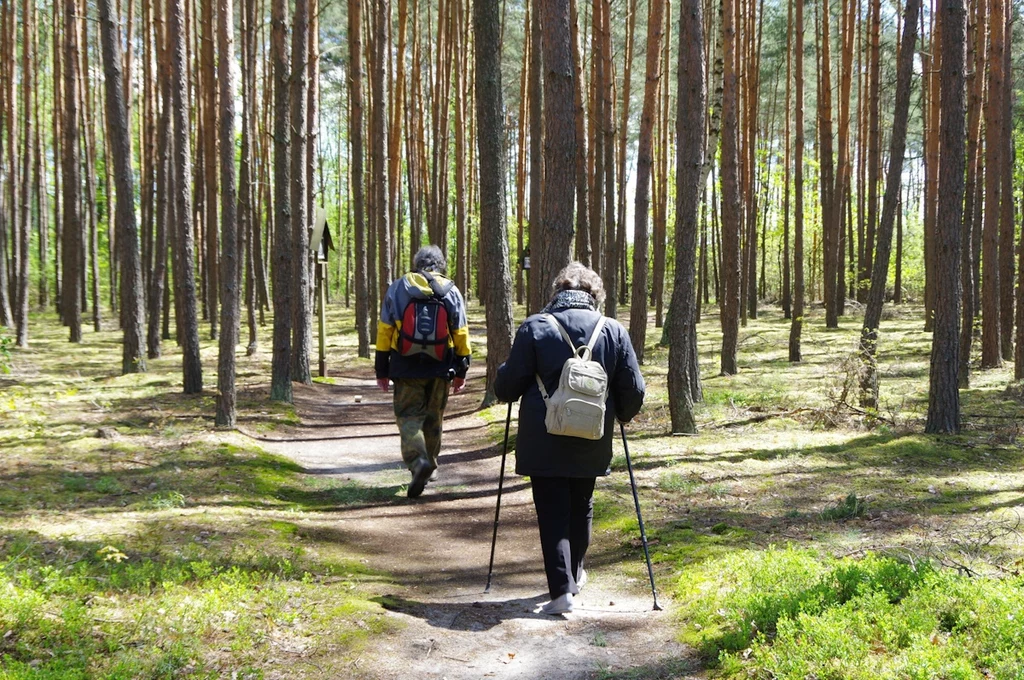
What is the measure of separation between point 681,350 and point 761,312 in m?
22.6

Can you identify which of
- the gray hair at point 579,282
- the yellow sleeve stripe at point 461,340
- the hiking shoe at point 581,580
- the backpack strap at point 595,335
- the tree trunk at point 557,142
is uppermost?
the tree trunk at point 557,142

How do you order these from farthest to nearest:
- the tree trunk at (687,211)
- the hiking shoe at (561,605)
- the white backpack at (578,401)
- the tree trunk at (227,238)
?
1. the tree trunk at (227,238)
2. the tree trunk at (687,211)
3. the hiking shoe at (561,605)
4. the white backpack at (578,401)

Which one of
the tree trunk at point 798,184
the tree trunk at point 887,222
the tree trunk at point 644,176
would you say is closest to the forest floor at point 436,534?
the tree trunk at point 887,222

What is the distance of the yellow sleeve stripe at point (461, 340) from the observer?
25.1ft

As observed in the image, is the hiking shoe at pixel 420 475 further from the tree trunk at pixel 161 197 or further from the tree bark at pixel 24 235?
the tree bark at pixel 24 235

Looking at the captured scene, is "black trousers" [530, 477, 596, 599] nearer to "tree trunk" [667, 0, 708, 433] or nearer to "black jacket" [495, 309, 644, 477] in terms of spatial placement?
"black jacket" [495, 309, 644, 477]

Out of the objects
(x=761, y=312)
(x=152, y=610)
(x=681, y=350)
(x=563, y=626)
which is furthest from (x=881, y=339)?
(x=152, y=610)

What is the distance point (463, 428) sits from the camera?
37.8 feet

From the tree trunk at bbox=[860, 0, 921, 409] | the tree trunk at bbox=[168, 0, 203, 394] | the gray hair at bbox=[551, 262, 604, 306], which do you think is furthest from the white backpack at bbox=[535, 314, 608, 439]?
the tree trunk at bbox=[168, 0, 203, 394]

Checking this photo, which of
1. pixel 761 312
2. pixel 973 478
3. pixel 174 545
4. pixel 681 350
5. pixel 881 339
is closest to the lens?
pixel 174 545

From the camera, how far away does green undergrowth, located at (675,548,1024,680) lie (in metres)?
3.55

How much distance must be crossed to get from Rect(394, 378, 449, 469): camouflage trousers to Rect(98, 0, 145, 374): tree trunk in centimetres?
869

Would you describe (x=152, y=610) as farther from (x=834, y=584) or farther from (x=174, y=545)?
(x=834, y=584)

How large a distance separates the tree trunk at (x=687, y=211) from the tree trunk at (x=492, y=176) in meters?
2.55
